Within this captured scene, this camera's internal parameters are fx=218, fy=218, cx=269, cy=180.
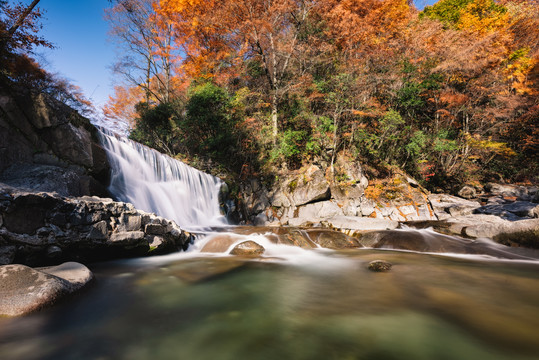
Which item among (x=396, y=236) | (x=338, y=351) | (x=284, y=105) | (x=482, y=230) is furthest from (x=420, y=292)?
(x=284, y=105)

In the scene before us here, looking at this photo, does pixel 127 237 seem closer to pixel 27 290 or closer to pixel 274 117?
pixel 27 290

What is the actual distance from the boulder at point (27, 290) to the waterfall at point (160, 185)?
15.0ft

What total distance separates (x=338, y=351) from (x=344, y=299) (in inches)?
47.3

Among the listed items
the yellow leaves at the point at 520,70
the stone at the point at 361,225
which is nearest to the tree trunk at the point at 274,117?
the stone at the point at 361,225

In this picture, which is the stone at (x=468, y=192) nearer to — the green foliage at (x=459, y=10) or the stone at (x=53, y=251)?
the green foliage at (x=459, y=10)

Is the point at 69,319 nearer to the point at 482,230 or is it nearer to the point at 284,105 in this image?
the point at 482,230

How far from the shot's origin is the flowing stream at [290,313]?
5.87 feet

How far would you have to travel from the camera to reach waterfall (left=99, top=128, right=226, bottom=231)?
23.9ft

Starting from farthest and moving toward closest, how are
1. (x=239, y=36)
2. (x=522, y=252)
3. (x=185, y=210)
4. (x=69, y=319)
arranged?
(x=239, y=36), (x=185, y=210), (x=522, y=252), (x=69, y=319)

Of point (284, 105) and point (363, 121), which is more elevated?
point (284, 105)

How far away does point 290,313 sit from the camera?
249 centimetres

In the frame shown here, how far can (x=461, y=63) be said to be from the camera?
12266mm

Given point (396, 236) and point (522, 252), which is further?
point (396, 236)

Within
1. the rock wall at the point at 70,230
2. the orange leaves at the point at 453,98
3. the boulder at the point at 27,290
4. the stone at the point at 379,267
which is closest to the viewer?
the boulder at the point at 27,290
